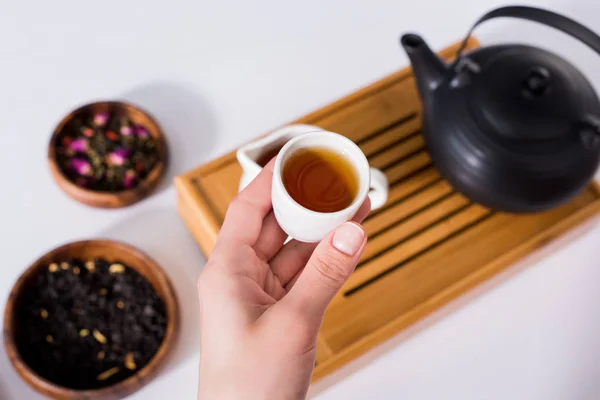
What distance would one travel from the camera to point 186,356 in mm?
926

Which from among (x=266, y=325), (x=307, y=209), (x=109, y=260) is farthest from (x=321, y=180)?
(x=109, y=260)

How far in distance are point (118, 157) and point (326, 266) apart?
0.54 metres

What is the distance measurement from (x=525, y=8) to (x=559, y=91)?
124 mm

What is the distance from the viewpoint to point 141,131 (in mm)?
1022

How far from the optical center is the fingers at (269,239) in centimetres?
77

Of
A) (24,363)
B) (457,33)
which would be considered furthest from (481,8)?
Result: (24,363)

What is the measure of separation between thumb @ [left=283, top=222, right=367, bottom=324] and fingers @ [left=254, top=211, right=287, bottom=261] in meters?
0.17

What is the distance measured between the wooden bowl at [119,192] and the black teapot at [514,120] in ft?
1.51

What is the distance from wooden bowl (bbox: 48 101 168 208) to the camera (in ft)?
3.10

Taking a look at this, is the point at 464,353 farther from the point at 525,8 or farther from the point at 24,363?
the point at 24,363

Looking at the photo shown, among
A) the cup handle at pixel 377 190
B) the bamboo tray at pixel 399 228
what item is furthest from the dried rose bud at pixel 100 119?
the cup handle at pixel 377 190

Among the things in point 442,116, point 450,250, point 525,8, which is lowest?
point 450,250

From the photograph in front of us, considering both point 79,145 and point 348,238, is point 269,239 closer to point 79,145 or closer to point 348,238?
point 348,238

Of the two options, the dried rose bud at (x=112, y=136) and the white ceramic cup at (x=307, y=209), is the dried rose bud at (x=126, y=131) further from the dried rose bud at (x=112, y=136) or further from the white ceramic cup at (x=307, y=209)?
the white ceramic cup at (x=307, y=209)
